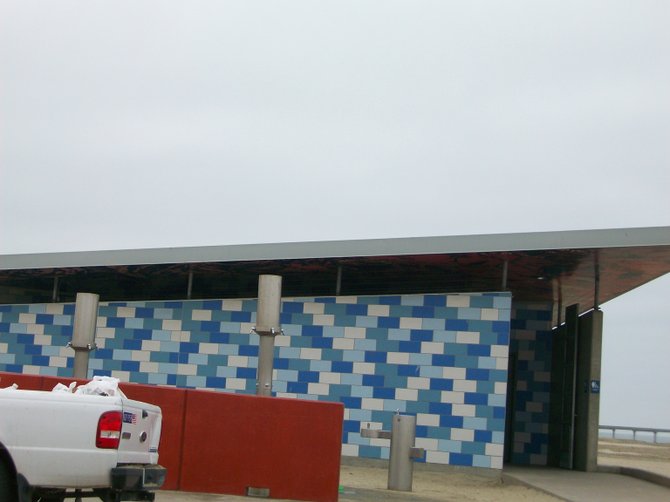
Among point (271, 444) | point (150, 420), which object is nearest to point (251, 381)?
point (271, 444)

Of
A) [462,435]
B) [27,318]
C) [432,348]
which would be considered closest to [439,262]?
[432,348]

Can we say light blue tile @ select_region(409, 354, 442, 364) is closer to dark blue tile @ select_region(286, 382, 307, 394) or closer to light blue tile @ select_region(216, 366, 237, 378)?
dark blue tile @ select_region(286, 382, 307, 394)

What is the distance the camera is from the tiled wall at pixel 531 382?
23.3 metres

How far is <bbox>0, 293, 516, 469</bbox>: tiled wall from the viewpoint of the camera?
18.2 meters

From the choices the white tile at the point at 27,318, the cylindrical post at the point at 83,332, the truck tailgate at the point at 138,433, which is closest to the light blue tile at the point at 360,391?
the cylindrical post at the point at 83,332

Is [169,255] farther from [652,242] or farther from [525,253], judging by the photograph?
[652,242]

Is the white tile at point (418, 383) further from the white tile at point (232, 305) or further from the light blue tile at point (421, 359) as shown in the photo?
the white tile at point (232, 305)

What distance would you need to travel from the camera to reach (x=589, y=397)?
67.6 ft

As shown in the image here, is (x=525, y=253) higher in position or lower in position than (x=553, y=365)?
higher

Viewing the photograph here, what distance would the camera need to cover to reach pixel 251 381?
64.0 ft

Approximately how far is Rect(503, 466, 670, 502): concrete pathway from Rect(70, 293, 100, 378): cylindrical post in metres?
7.29

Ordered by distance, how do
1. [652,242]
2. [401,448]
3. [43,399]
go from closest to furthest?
[43,399] < [401,448] < [652,242]

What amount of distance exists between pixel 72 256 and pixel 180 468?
8.51 meters

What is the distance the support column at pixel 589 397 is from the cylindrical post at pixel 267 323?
8456 mm
